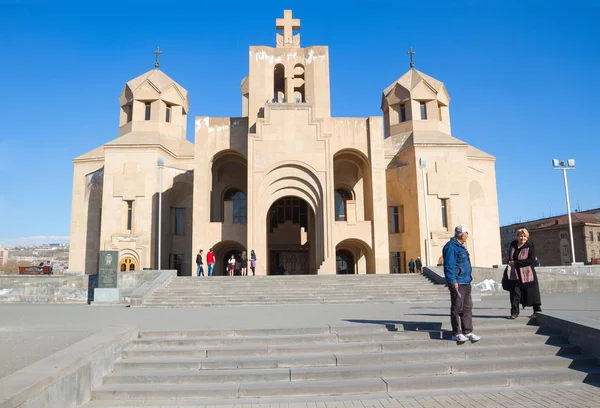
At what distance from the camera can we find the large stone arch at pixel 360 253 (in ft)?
81.0

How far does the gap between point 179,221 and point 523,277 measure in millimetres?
24387

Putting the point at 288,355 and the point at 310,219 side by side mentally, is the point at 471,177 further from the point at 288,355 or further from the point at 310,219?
the point at 288,355

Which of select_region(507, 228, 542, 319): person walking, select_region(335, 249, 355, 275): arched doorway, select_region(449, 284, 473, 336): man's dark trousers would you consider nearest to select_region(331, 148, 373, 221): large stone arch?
select_region(335, 249, 355, 275): arched doorway

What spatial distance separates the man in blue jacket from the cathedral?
16.0 meters

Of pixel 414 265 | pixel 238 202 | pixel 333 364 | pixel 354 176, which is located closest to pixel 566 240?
pixel 354 176

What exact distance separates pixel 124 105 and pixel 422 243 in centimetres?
2214

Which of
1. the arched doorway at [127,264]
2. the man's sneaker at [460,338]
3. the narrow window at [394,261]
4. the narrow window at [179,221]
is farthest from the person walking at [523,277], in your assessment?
the narrow window at [179,221]

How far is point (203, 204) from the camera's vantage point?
24.8 meters

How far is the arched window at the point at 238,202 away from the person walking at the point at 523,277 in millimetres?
A: 23340

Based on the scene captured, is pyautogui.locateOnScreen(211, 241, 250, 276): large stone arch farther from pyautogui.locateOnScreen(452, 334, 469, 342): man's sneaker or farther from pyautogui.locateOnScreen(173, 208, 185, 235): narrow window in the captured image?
pyautogui.locateOnScreen(452, 334, 469, 342): man's sneaker

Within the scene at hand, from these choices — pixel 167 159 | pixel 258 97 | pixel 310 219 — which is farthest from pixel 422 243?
pixel 167 159

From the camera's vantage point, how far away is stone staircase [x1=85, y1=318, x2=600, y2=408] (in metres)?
5.37

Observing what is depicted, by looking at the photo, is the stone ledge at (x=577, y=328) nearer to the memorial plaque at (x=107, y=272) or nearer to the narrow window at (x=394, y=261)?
the memorial plaque at (x=107, y=272)

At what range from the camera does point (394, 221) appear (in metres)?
28.1
